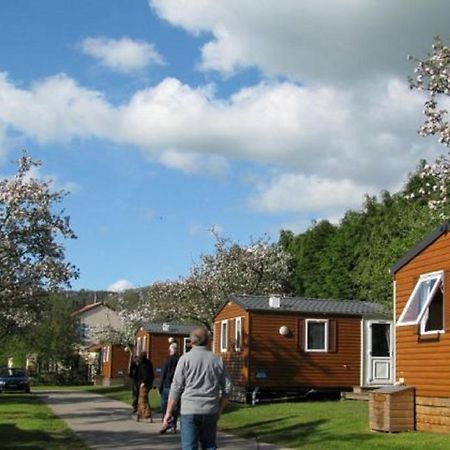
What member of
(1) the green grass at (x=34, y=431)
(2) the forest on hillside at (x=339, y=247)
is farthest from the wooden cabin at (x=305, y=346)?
(2) the forest on hillside at (x=339, y=247)

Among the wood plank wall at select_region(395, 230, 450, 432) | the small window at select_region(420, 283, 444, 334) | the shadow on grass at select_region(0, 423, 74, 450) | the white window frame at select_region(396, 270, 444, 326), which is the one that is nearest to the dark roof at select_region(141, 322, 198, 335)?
the shadow on grass at select_region(0, 423, 74, 450)

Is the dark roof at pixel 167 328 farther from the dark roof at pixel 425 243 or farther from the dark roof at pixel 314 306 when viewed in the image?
the dark roof at pixel 425 243

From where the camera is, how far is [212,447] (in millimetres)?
8016

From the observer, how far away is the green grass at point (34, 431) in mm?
14124

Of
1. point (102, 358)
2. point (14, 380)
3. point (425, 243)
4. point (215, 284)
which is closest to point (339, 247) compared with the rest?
point (215, 284)

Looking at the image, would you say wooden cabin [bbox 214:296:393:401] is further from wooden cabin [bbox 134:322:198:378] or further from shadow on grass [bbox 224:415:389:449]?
wooden cabin [bbox 134:322:198:378]

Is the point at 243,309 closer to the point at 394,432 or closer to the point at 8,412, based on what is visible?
the point at 8,412

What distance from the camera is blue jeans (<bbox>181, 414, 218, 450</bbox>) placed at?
7.91 metres

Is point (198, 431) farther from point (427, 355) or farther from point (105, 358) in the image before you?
point (105, 358)

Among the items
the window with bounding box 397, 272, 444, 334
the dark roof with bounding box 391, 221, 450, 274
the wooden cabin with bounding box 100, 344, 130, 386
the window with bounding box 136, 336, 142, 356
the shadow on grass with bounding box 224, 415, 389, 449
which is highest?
the dark roof with bounding box 391, 221, 450, 274

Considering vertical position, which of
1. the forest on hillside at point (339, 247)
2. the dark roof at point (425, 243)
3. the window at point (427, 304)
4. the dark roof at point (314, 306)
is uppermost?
the forest on hillside at point (339, 247)

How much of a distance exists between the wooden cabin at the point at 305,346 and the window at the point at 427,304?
33.5 feet

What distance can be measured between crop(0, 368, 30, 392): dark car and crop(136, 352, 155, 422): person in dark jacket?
20880 millimetres

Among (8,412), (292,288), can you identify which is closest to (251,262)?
(292,288)
